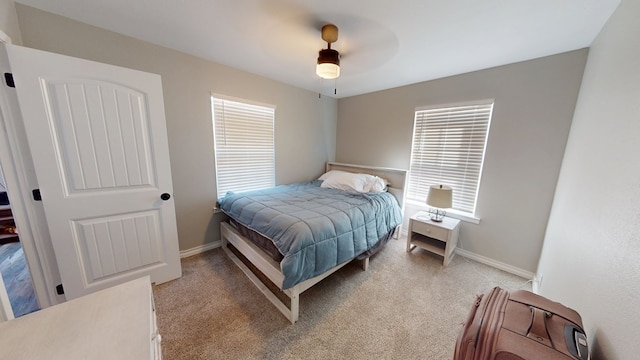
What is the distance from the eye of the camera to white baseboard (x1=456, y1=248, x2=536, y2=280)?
87.8 inches

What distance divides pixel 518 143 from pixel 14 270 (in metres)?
5.52

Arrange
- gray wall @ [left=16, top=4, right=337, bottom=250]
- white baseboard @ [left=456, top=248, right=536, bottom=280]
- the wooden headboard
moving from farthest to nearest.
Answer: the wooden headboard, white baseboard @ [left=456, top=248, right=536, bottom=280], gray wall @ [left=16, top=4, right=337, bottom=250]

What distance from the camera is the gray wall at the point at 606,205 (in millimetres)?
768

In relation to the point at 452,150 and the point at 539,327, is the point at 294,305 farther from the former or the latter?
the point at 452,150

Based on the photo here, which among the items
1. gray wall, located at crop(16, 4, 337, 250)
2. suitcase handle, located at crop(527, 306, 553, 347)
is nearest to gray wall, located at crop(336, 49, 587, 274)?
suitcase handle, located at crop(527, 306, 553, 347)

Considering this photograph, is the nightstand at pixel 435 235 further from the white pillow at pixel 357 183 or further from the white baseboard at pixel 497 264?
the white pillow at pixel 357 183

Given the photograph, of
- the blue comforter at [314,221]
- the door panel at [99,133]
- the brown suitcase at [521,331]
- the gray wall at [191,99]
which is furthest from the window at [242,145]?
the brown suitcase at [521,331]

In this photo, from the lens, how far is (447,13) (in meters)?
1.44

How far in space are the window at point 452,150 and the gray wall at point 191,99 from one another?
1.82m

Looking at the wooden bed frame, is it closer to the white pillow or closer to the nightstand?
the white pillow

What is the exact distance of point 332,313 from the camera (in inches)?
66.8

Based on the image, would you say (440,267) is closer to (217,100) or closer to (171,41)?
(217,100)

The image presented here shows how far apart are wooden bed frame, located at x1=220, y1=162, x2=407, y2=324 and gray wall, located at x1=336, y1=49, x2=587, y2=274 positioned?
39.5 inches

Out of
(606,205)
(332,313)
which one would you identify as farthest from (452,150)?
(332,313)
